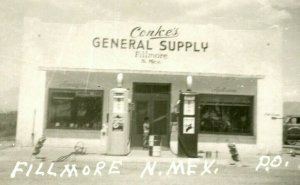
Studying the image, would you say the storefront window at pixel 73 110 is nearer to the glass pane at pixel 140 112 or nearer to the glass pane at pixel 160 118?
the glass pane at pixel 140 112

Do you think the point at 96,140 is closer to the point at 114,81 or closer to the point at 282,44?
the point at 114,81

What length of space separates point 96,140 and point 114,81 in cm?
187

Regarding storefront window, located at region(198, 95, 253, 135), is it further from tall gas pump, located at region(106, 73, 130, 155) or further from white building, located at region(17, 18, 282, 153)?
tall gas pump, located at region(106, 73, 130, 155)

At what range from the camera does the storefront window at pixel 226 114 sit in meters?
14.3

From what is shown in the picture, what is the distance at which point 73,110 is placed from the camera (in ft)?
A: 46.7

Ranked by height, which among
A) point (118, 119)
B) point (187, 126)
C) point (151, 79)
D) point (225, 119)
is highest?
point (151, 79)

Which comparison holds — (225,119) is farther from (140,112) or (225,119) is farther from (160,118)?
(140,112)

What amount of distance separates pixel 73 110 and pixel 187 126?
4036mm

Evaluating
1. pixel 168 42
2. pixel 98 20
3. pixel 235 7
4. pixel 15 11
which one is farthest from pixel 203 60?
pixel 15 11

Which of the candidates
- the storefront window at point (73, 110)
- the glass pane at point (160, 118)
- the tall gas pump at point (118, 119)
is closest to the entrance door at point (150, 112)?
the glass pane at point (160, 118)

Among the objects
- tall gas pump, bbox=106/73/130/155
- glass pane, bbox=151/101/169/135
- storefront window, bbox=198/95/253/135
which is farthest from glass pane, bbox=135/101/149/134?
tall gas pump, bbox=106/73/130/155

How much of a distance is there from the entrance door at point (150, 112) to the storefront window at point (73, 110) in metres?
1.09

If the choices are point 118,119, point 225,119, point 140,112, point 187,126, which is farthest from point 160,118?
point 118,119

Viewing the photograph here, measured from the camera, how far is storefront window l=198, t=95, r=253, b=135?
14.3 m
